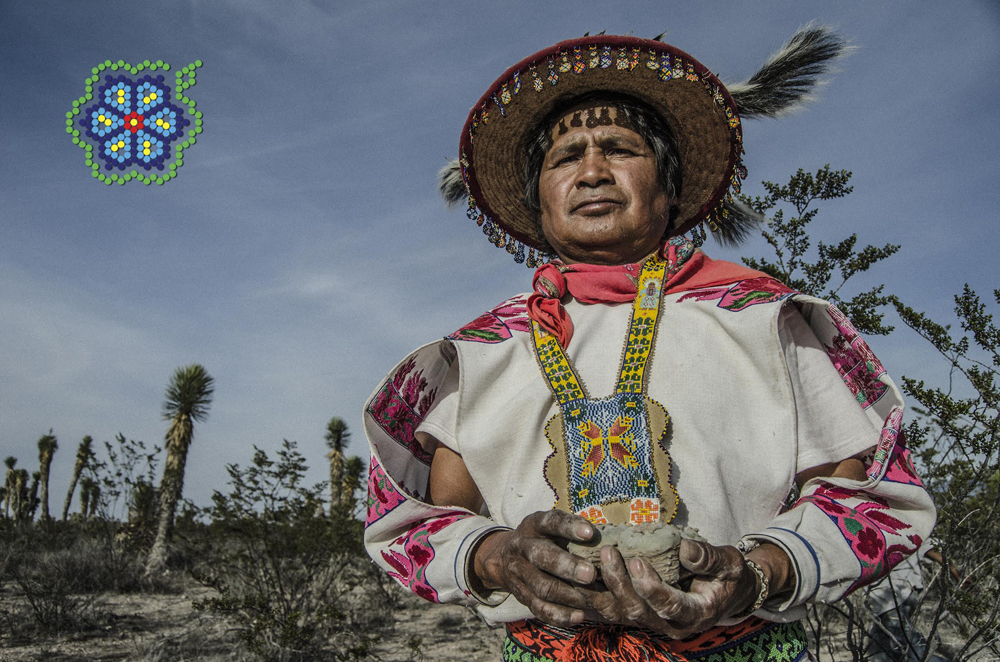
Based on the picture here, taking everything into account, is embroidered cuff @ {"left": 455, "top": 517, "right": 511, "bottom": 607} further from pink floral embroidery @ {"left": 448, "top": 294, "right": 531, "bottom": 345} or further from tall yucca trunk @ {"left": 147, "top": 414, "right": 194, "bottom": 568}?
tall yucca trunk @ {"left": 147, "top": 414, "right": 194, "bottom": 568}

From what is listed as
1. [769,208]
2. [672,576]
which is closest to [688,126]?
[672,576]

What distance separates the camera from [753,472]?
176 cm

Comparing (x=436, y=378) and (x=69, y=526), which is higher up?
(x=69, y=526)

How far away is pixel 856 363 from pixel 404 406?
4.25 feet

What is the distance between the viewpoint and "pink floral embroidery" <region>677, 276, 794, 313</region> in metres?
1.96

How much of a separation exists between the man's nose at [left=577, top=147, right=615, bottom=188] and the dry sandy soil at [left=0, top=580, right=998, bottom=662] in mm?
6317

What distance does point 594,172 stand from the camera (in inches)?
87.4

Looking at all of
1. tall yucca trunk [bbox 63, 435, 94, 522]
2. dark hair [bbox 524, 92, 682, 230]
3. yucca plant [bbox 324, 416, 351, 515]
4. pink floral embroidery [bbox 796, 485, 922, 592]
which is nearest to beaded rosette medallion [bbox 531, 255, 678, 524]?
pink floral embroidery [bbox 796, 485, 922, 592]

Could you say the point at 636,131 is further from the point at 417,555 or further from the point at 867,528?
the point at 417,555

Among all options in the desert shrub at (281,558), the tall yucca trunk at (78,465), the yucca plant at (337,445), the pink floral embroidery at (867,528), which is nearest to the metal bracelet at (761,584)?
the pink floral embroidery at (867,528)

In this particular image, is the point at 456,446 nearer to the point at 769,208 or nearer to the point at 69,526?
the point at 769,208

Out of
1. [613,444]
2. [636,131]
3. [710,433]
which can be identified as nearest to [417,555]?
[613,444]

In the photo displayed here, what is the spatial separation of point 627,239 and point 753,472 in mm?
845

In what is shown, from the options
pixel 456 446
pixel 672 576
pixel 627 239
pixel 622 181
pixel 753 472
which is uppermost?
pixel 622 181
